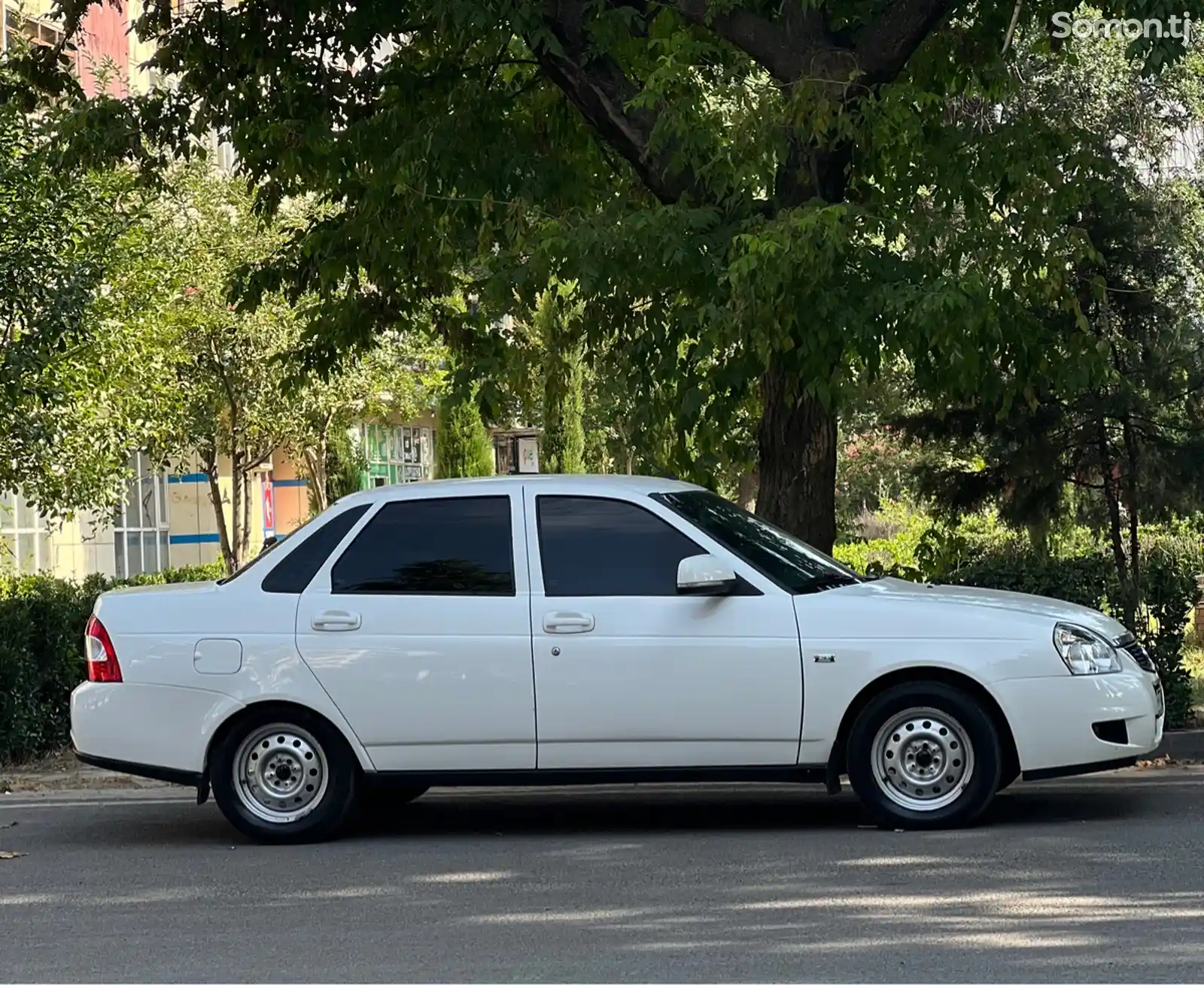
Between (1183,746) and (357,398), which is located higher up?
(357,398)

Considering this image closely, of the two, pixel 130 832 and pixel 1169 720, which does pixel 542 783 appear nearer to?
pixel 130 832

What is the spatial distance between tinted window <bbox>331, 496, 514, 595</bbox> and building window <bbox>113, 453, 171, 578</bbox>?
2291cm

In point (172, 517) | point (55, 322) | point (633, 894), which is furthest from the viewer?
point (172, 517)

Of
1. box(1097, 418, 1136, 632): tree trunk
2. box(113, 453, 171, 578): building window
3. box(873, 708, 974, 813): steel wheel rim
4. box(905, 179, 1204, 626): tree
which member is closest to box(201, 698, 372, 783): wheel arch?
box(873, 708, 974, 813): steel wheel rim

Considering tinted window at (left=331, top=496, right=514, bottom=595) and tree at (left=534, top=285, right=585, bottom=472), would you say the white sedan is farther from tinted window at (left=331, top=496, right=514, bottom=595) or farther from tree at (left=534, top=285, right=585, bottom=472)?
tree at (left=534, top=285, right=585, bottom=472)

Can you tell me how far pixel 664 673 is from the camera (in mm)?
9062

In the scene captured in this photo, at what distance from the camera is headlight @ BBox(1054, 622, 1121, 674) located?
9.00 m

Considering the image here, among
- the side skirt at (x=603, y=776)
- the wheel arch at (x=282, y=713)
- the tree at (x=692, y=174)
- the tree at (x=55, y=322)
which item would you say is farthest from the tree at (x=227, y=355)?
the side skirt at (x=603, y=776)

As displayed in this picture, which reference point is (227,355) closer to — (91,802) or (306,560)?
(91,802)

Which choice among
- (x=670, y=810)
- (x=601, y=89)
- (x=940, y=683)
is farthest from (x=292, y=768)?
(x=601, y=89)

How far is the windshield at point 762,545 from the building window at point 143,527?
23150 millimetres

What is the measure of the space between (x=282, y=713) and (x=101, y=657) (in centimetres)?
99

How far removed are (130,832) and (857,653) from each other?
4068 mm

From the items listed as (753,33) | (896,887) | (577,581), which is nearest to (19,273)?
(753,33)
